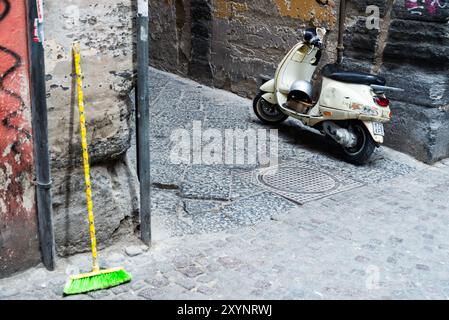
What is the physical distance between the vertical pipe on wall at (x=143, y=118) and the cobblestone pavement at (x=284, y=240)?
22cm

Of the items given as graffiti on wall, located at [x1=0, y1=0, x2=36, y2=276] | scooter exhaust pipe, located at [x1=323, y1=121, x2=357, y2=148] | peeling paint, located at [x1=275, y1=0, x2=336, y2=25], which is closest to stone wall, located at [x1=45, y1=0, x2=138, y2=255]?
graffiti on wall, located at [x1=0, y1=0, x2=36, y2=276]

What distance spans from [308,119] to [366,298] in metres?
3.15

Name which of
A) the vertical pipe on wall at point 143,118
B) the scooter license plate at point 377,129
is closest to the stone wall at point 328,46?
the scooter license plate at point 377,129

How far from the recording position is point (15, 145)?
348 cm

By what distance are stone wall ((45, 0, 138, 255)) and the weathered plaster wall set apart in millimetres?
153

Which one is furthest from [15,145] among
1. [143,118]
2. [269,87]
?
[269,87]

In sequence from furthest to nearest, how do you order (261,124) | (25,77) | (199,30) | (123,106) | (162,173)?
1. (199,30)
2. (261,124)
3. (162,173)
4. (123,106)
5. (25,77)

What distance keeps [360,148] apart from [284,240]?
1999 mm

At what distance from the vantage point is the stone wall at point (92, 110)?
3.54m

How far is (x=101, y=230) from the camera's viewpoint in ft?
13.2

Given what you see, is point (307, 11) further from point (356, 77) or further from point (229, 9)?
point (356, 77)

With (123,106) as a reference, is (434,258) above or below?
below

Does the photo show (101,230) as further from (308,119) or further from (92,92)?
(308,119)
